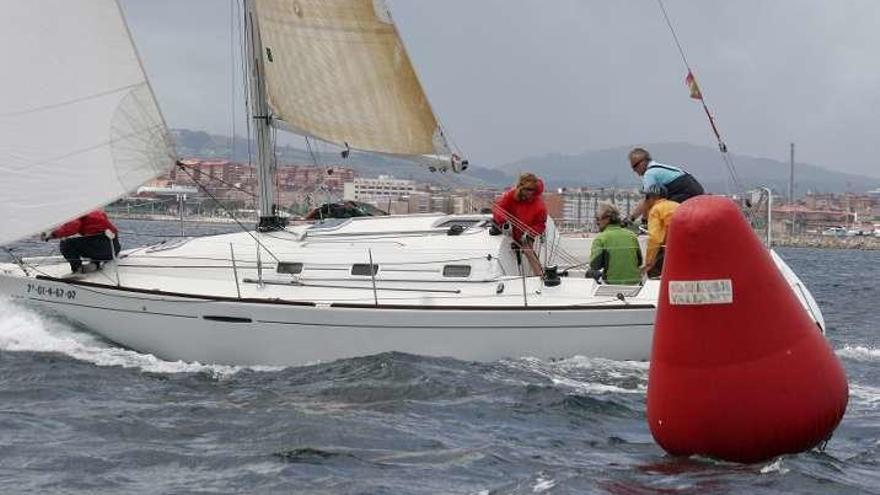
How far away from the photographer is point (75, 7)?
11.5 meters

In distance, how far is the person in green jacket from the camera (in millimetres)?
11094

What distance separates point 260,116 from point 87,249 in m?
2.23

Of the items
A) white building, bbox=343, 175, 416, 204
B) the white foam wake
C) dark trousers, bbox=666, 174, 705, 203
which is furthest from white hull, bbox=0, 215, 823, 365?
white building, bbox=343, 175, 416, 204

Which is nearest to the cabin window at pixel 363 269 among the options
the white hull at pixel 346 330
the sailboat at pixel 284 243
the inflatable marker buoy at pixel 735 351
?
the sailboat at pixel 284 243

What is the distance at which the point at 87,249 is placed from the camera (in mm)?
12273

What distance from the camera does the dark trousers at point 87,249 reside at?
481 inches

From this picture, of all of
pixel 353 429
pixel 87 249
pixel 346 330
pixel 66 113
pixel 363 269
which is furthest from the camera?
pixel 87 249

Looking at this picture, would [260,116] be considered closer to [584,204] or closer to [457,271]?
[457,271]

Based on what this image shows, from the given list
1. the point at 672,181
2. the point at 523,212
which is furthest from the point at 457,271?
the point at 672,181

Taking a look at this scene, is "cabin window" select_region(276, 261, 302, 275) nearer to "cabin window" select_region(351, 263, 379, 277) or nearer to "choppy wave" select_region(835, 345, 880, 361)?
"cabin window" select_region(351, 263, 379, 277)

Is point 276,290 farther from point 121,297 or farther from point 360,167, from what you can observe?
point 360,167

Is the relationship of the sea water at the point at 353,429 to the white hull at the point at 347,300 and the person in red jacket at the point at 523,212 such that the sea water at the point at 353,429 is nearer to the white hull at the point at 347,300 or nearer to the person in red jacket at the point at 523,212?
the white hull at the point at 347,300

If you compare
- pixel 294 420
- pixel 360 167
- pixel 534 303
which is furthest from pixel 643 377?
pixel 360 167

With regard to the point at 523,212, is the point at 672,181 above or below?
above
